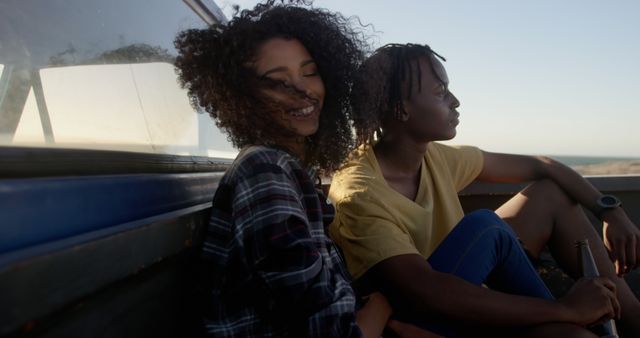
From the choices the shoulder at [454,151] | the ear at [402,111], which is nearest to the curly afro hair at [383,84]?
the ear at [402,111]

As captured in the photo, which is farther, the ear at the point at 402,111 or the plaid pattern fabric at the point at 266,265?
the ear at the point at 402,111

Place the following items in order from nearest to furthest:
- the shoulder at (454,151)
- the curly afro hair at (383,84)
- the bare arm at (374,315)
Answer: the bare arm at (374,315) < the curly afro hair at (383,84) < the shoulder at (454,151)

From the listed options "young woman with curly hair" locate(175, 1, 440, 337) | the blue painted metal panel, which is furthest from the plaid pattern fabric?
the blue painted metal panel

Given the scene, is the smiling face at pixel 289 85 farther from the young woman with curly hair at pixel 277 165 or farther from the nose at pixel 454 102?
the nose at pixel 454 102

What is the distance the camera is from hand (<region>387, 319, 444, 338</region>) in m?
1.47

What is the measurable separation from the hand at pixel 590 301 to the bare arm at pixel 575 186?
0.61 metres

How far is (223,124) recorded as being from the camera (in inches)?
60.1

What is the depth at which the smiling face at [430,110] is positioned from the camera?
2.08m

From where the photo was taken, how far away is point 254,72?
4.72ft

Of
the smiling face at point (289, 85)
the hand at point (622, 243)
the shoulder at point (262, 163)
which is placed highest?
the smiling face at point (289, 85)

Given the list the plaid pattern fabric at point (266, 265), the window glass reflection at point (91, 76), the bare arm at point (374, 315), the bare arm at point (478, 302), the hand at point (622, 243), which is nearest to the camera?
the window glass reflection at point (91, 76)

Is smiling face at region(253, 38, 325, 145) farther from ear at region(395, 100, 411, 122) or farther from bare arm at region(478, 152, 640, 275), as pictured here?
bare arm at region(478, 152, 640, 275)

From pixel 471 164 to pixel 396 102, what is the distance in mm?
468

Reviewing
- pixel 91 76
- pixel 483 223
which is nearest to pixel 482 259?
pixel 483 223
